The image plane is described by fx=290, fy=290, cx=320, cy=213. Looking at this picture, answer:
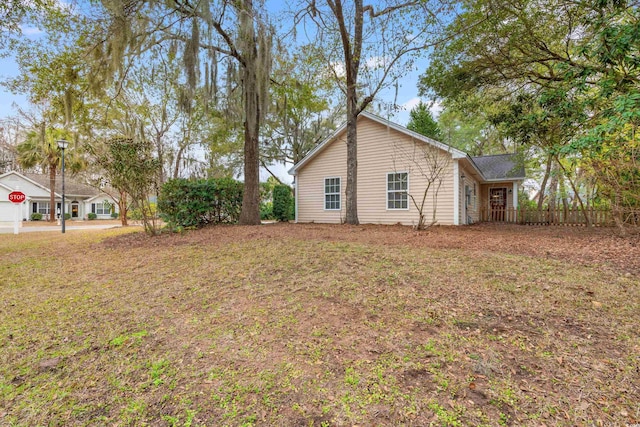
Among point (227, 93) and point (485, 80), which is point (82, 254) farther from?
point (485, 80)

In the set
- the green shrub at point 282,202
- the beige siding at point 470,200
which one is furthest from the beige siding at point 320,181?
the beige siding at point 470,200

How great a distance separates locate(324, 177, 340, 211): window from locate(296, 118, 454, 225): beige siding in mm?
188

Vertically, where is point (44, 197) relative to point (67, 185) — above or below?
below

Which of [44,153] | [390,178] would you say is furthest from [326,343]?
[44,153]

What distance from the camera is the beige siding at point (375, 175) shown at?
10414mm

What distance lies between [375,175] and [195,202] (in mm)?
6625

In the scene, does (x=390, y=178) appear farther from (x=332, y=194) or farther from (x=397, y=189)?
(x=332, y=194)

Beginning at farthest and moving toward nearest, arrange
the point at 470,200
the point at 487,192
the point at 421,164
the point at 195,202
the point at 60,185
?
the point at 60,185, the point at 487,192, the point at 470,200, the point at 421,164, the point at 195,202

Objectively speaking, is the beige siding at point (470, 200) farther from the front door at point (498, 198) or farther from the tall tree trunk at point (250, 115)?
the tall tree trunk at point (250, 115)

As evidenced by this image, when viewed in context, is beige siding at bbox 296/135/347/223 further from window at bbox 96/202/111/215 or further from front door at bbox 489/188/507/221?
window at bbox 96/202/111/215

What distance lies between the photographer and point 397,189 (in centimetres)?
1098

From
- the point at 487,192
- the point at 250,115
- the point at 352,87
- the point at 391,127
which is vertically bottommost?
the point at 487,192

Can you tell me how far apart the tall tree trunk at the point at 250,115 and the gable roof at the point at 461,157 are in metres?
3.59

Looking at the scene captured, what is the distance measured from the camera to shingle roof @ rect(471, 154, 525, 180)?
12.9 m
